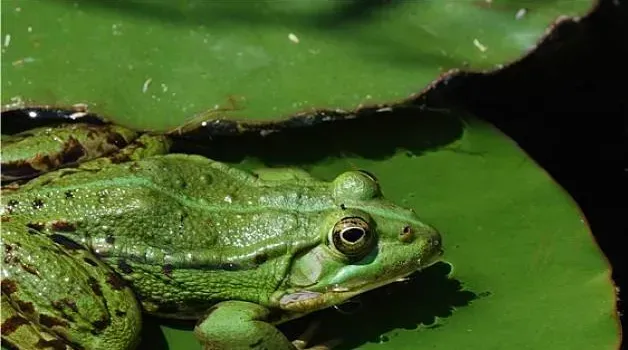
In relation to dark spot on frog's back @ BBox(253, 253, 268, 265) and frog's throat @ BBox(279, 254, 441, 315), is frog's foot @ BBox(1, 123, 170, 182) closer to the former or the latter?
dark spot on frog's back @ BBox(253, 253, 268, 265)

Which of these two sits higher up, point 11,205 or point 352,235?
point 352,235

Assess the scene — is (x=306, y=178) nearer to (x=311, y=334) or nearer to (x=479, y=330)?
(x=311, y=334)

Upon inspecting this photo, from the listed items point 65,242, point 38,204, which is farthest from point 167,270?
point 38,204

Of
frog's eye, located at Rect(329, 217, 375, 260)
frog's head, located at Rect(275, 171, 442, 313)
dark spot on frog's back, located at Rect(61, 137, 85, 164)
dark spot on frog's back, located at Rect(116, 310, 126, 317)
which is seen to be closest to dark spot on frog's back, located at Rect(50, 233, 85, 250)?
dark spot on frog's back, located at Rect(116, 310, 126, 317)

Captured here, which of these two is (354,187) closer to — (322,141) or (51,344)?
(322,141)

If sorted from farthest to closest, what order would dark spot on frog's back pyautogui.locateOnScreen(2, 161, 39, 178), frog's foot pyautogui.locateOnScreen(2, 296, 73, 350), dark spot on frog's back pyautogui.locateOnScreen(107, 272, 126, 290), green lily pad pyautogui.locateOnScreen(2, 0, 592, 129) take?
green lily pad pyautogui.locateOnScreen(2, 0, 592, 129), dark spot on frog's back pyautogui.locateOnScreen(2, 161, 39, 178), dark spot on frog's back pyautogui.locateOnScreen(107, 272, 126, 290), frog's foot pyautogui.locateOnScreen(2, 296, 73, 350)

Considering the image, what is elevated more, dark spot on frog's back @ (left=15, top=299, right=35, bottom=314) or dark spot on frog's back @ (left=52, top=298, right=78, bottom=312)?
dark spot on frog's back @ (left=52, top=298, right=78, bottom=312)

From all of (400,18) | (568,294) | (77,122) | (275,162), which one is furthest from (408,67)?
(77,122)
